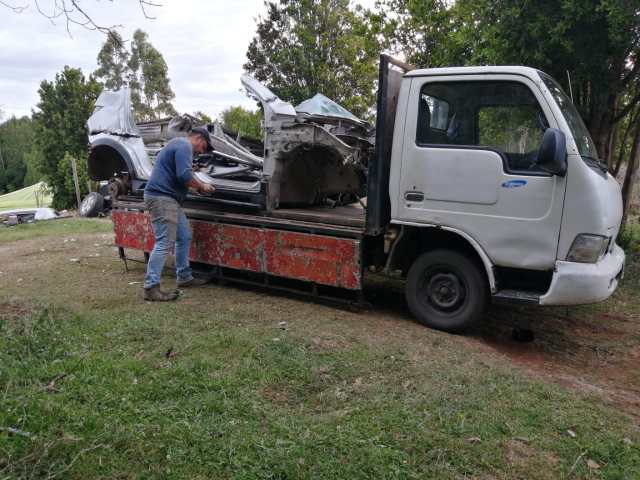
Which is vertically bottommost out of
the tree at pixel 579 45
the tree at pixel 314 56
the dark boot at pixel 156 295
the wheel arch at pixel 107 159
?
the dark boot at pixel 156 295

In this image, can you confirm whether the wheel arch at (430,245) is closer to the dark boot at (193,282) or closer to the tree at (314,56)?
the dark boot at (193,282)

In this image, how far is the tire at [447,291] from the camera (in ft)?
14.7

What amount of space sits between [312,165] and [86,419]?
4062mm

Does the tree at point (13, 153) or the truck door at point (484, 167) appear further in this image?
the tree at point (13, 153)

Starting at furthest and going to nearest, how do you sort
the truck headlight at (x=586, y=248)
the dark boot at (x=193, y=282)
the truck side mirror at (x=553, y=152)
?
the dark boot at (x=193, y=282) → the truck headlight at (x=586, y=248) → the truck side mirror at (x=553, y=152)

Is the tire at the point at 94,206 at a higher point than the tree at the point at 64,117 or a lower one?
lower

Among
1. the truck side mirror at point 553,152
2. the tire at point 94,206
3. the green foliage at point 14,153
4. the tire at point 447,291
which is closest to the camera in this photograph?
the truck side mirror at point 553,152

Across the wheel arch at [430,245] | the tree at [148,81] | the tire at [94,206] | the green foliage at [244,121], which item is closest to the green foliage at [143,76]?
the tree at [148,81]

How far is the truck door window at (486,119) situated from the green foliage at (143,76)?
3740 cm

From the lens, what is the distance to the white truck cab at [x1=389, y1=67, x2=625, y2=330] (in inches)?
155

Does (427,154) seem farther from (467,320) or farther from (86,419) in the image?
(86,419)

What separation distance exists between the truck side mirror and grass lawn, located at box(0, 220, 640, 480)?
1597 mm

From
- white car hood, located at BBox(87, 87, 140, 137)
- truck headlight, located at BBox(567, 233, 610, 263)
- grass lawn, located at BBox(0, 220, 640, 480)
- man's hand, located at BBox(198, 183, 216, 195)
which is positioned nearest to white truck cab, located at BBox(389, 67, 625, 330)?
truck headlight, located at BBox(567, 233, 610, 263)

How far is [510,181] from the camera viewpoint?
4.14m
